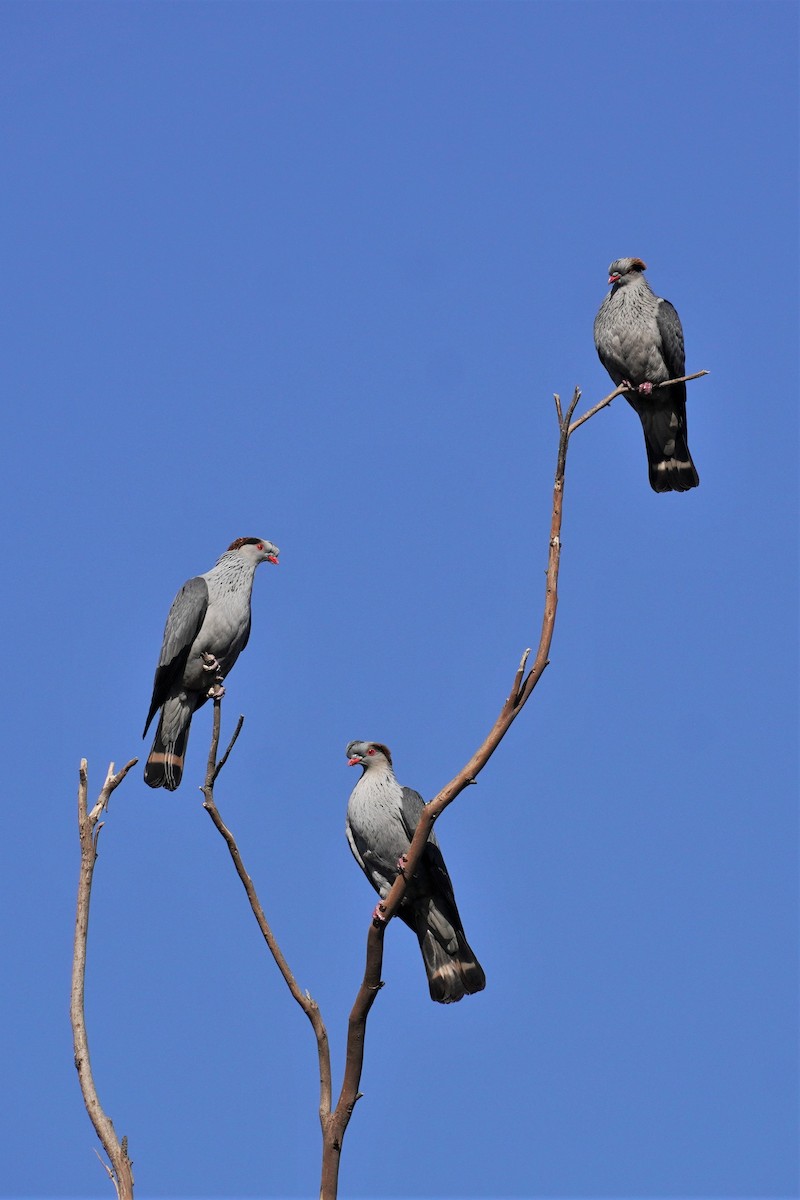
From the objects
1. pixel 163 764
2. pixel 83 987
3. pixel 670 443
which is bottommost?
pixel 83 987

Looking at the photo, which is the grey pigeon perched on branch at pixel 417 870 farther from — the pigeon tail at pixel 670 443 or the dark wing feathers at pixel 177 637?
the pigeon tail at pixel 670 443

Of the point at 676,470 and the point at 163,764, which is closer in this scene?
the point at 163,764

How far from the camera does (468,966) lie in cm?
758

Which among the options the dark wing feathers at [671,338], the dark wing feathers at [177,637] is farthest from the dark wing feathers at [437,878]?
the dark wing feathers at [671,338]

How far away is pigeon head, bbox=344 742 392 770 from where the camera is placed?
8227 millimetres

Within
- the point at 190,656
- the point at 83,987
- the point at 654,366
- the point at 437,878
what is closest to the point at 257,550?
the point at 190,656

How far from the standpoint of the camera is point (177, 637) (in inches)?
337

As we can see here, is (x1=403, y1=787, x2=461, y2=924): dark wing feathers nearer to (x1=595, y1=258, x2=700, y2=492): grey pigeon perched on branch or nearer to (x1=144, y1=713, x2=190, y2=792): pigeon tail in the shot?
(x1=144, y1=713, x2=190, y2=792): pigeon tail

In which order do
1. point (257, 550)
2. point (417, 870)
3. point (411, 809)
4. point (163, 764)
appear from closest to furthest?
point (417, 870) < point (411, 809) < point (163, 764) < point (257, 550)

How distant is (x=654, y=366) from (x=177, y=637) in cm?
386

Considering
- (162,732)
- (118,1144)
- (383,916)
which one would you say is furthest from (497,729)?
(162,732)

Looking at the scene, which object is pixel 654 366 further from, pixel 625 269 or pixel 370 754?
pixel 370 754

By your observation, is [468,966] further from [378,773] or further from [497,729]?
[497,729]

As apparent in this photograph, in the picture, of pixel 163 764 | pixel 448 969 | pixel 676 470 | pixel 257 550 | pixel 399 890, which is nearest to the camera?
pixel 399 890
